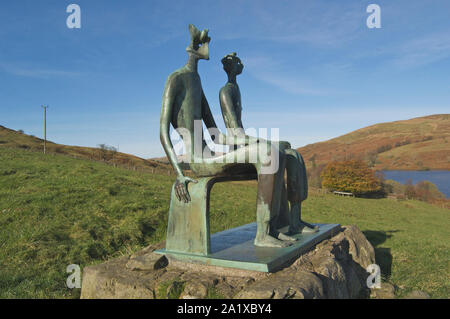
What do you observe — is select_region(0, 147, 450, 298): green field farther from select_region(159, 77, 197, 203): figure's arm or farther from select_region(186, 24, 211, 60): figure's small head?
select_region(186, 24, 211, 60): figure's small head

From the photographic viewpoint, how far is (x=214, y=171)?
409cm

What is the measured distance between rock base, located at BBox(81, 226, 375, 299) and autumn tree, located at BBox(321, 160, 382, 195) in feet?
86.8

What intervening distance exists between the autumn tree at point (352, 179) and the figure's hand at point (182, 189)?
27635 mm

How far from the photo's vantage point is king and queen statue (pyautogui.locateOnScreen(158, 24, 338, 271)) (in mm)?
3811

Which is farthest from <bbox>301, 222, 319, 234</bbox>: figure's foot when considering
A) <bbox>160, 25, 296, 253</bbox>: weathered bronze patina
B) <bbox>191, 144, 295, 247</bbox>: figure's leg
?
<bbox>191, 144, 295, 247</bbox>: figure's leg

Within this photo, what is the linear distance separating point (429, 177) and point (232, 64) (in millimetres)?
36965

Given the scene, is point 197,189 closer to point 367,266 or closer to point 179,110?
point 179,110

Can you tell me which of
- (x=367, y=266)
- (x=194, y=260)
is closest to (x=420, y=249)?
(x=367, y=266)

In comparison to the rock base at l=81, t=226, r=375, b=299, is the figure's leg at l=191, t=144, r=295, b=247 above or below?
above

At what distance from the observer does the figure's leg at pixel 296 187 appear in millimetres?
4594

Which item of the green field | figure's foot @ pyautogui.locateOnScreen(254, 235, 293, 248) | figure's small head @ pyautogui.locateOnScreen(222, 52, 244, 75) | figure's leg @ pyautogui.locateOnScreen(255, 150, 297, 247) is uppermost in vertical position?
figure's small head @ pyautogui.locateOnScreen(222, 52, 244, 75)

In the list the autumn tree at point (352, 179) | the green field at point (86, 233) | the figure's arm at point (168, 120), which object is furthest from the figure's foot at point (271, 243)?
the autumn tree at point (352, 179)
